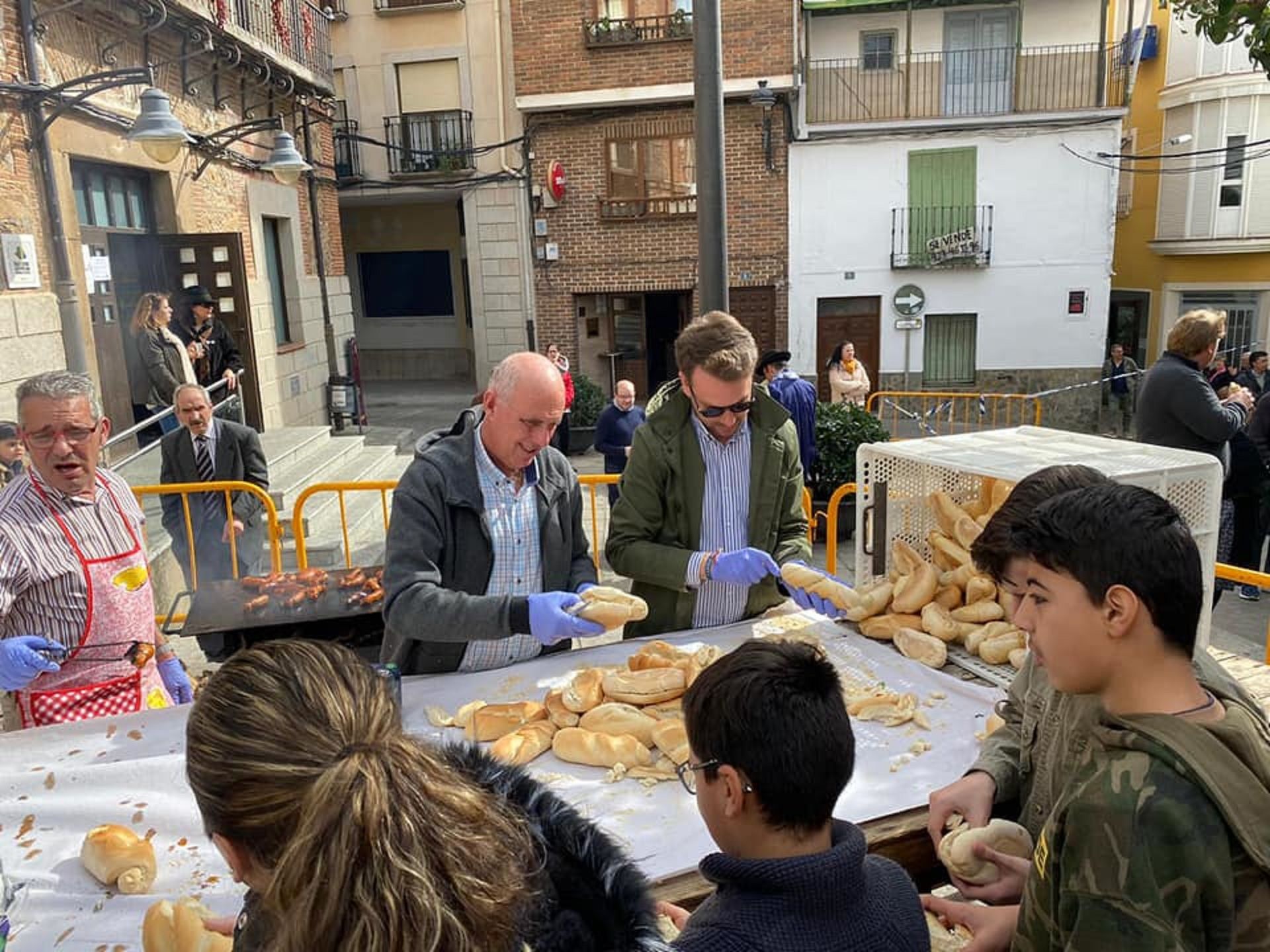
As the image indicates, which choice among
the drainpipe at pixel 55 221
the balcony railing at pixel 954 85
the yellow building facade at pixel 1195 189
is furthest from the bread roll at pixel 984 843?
the yellow building facade at pixel 1195 189

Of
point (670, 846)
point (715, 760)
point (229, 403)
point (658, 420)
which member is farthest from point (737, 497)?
point (229, 403)

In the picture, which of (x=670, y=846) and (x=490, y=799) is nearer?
(x=490, y=799)

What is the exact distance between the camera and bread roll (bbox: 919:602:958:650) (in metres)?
2.94

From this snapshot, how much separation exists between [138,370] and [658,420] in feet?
28.8

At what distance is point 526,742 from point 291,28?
14.9 metres

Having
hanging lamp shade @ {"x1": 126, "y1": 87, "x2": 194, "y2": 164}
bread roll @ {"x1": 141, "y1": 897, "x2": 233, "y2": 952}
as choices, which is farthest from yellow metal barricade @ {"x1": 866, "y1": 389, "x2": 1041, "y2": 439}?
bread roll @ {"x1": 141, "y1": 897, "x2": 233, "y2": 952}

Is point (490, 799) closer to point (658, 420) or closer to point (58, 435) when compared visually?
point (658, 420)

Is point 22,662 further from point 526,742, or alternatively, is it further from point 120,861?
point 526,742

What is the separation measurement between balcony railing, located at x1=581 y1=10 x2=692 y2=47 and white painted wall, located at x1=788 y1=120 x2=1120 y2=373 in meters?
3.16

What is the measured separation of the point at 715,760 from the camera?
140 centimetres

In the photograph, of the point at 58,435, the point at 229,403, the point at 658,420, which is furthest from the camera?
the point at 229,403

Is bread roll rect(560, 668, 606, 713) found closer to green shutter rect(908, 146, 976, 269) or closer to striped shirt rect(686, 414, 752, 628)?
striped shirt rect(686, 414, 752, 628)

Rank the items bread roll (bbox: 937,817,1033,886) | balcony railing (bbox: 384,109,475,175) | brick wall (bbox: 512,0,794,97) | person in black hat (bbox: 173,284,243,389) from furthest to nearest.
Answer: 1. balcony railing (bbox: 384,109,475,175)
2. brick wall (bbox: 512,0,794,97)
3. person in black hat (bbox: 173,284,243,389)
4. bread roll (bbox: 937,817,1033,886)

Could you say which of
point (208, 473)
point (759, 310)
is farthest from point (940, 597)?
point (759, 310)
